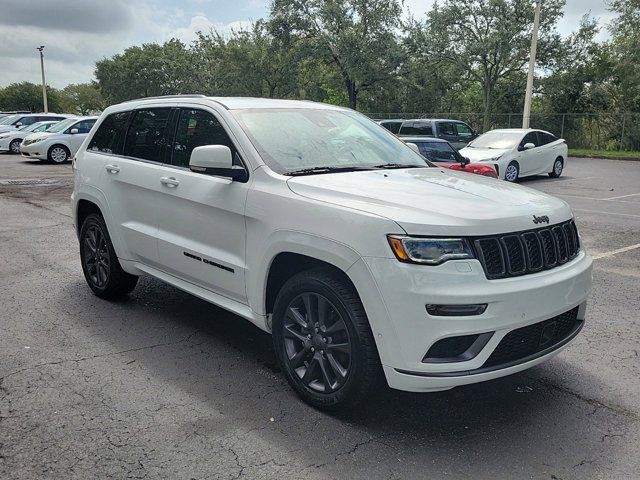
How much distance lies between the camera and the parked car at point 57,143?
69.6ft

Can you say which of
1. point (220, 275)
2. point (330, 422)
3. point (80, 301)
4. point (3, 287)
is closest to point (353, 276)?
point (330, 422)

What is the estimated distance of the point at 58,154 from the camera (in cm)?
2142

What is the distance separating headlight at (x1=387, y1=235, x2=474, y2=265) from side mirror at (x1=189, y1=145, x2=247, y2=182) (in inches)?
51.3

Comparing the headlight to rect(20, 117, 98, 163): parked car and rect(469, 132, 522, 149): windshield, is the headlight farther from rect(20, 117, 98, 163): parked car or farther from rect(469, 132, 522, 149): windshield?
rect(20, 117, 98, 163): parked car

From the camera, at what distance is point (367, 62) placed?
35844 millimetres

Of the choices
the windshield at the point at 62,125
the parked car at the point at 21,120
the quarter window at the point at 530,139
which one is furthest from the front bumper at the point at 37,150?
the quarter window at the point at 530,139

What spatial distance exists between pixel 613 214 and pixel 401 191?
9179mm

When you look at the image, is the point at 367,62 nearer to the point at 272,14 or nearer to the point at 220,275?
the point at 272,14

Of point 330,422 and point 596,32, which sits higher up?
point 596,32

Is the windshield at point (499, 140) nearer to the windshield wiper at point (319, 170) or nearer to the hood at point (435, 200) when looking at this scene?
the hood at point (435, 200)

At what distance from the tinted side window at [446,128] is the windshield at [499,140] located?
10.9 ft

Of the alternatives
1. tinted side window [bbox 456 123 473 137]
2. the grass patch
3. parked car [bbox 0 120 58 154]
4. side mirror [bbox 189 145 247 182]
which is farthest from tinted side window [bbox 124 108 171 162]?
the grass patch

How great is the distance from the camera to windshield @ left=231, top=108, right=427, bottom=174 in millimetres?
4090

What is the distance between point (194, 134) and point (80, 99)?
12549 centimetres
